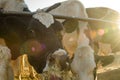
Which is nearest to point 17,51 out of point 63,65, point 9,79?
point 9,79

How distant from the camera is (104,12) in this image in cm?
350

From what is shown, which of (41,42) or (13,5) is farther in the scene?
(13,5)

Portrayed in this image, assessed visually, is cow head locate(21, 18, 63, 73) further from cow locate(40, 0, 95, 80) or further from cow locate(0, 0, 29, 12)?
cow locate(0, 0, 29, 12)

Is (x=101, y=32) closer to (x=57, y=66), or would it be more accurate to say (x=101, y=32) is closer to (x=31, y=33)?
(x=31, y=33)

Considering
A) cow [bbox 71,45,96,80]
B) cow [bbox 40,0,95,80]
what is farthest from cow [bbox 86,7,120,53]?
cow [bbox 71,45,96,80]

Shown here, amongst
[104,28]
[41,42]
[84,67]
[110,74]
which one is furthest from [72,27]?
[110,74]

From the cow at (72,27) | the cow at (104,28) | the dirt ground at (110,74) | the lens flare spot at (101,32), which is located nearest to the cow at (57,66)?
the cow at (72,27)

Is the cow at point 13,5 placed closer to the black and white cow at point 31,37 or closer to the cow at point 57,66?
the black and white cow at point 31,37

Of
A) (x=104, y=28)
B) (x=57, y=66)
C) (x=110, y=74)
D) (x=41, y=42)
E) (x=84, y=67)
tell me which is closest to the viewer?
(x=57, y=66)

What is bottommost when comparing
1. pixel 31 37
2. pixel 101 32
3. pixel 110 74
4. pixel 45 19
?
pixel 110 74

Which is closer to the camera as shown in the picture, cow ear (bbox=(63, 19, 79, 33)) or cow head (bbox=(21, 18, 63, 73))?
cow head (bbox=(21, 18, 63, 73))

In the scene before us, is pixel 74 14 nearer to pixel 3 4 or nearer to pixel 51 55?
pixel 3 4

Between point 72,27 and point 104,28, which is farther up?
point 72,27

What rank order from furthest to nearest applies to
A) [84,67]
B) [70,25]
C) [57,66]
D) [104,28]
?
[104,28]
[70,25]
[84,67]
[57,66]
